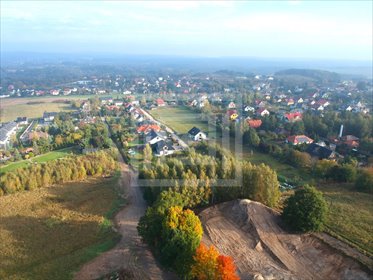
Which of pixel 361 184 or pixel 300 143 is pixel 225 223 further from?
pixel 300 143

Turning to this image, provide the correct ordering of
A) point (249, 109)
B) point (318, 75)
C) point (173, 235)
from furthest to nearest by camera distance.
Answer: point (318, 75), point (249, 109), point (173, 235)

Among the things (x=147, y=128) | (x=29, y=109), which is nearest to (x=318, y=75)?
(x=147, y=128)

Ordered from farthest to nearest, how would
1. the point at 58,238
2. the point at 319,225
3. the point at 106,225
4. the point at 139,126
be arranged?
the point at 139,126, the point at 106,225, the point at 58,238, the point at 319,225

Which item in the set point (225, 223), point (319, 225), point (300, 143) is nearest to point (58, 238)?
Answer: point (225, 223)

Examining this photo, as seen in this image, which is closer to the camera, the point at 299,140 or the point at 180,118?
the point at 299,140

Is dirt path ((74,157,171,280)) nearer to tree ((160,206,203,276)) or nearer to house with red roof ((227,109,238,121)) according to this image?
tree ((160,206,203,276))

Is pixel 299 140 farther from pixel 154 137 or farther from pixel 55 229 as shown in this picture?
pixel 55 229

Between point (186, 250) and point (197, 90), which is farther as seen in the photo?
point (197, 90)
